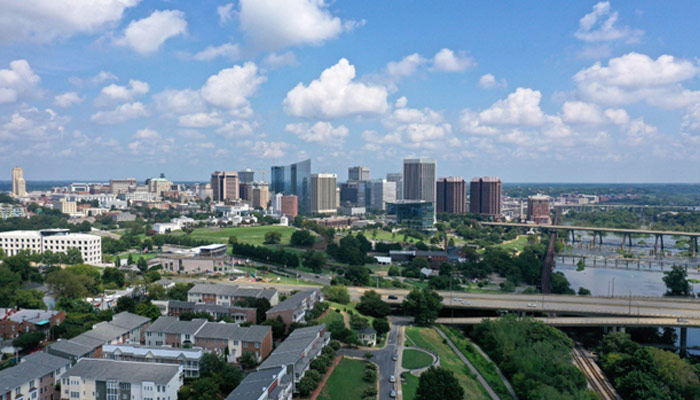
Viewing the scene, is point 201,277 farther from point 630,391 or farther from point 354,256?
point 630,391

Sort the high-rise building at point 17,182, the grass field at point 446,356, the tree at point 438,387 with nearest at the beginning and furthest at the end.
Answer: the tree at point 438,387 → the grass field at point 446,356 → the high-rise building at point 17,182

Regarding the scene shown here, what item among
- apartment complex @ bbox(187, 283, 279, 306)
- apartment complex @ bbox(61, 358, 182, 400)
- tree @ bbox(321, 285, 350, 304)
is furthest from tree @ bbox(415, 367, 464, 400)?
tree @ bbox(321, 285, 350, 304)

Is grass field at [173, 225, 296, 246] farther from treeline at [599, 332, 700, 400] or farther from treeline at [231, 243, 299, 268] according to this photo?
treeline at [599, 332, 700, 400]

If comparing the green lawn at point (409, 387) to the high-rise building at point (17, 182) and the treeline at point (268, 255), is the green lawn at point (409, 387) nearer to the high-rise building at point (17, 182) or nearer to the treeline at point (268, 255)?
the treeline at point (268, 255)

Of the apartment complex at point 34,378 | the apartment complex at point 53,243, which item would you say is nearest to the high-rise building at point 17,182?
the apartment complex at point 53,243

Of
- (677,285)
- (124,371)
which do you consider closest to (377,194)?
(677,285)

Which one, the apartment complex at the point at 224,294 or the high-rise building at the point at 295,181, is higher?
the high-rise building at the point at 295,181

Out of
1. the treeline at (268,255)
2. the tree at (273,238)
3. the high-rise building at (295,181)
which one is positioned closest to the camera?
the treeline at (268,255)
